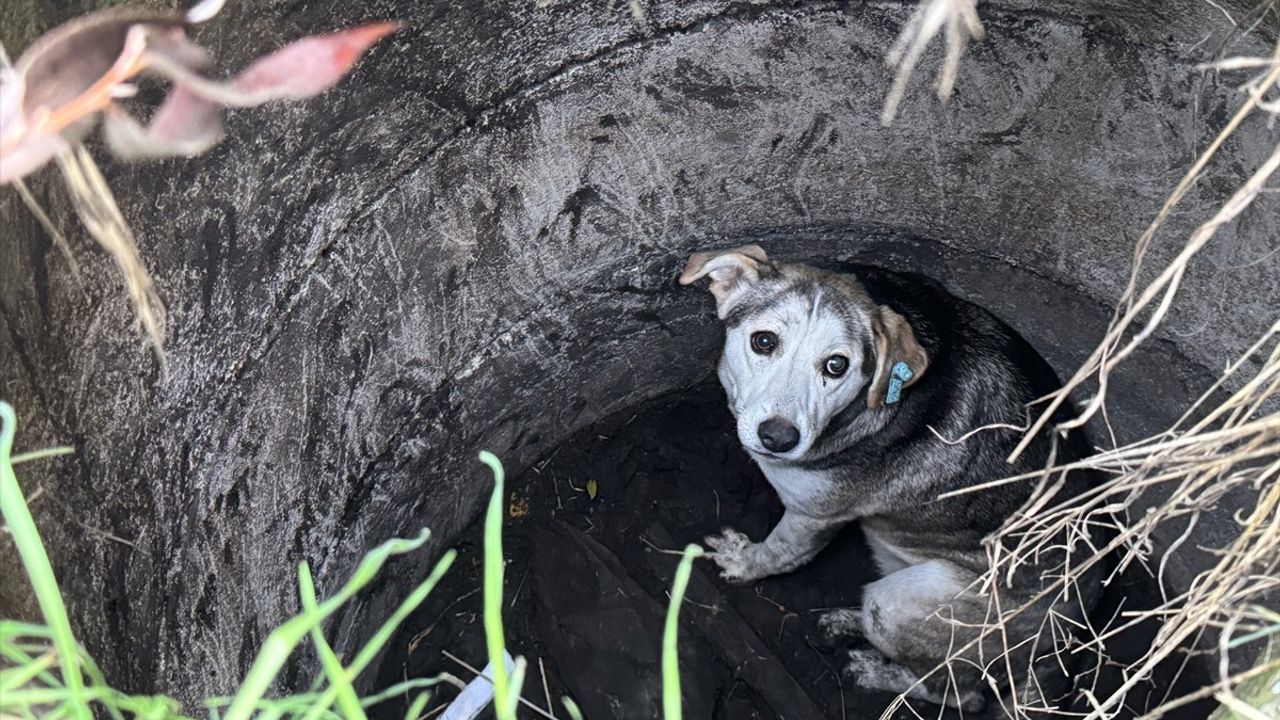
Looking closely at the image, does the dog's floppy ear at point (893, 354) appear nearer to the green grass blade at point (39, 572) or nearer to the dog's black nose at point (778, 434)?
the dog's black nose at point (778, 434)

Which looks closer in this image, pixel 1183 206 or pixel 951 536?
pixel 1183 206

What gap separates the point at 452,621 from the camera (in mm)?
3744

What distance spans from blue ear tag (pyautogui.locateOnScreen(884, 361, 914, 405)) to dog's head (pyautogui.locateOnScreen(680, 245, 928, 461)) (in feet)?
0.05

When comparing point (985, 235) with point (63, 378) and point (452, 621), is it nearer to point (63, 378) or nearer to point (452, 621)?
point (452, 621)

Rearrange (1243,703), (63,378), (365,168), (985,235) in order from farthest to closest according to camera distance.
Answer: (985,235) < (365,168) < (63,378) < (1243,703)

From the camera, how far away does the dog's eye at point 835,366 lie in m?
2.95

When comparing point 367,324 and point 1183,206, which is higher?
point 367,324

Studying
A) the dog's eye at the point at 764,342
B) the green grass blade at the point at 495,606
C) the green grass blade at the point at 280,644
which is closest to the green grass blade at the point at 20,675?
the green grass blade at the point at 280,644

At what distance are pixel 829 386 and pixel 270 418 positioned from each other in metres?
1.49

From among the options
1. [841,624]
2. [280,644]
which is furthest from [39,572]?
[841,624]

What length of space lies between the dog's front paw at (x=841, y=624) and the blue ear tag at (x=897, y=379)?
110cm

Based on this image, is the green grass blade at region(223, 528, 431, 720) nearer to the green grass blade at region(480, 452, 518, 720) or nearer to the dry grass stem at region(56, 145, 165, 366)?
the green grass blade at region(480, 452, 518, 720)

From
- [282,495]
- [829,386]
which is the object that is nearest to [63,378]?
[282,495]

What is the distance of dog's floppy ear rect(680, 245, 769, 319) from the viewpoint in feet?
10.0
